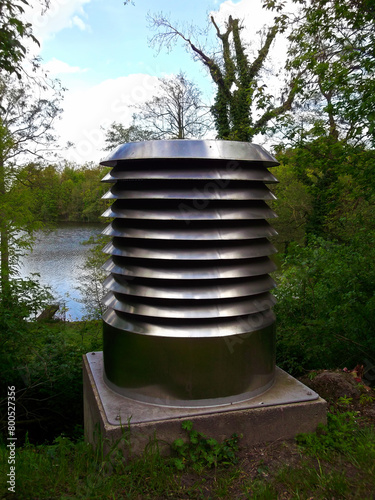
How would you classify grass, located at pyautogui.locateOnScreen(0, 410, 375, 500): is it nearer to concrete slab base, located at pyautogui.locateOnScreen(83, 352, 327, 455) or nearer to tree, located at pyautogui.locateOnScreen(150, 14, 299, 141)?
concrete slab base, located at pyautogui.locateOnScreen(83, 352, 327, 455)

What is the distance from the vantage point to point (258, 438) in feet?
6.55

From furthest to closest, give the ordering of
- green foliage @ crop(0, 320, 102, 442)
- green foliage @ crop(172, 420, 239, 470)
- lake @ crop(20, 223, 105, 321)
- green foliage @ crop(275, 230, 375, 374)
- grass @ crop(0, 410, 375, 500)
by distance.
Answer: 1. lake @ crop(20, 223, 105, 321)
2. green foliage @ crop(0, 320, 102, 442)
3. green foliage @ crop(275, 230, 375, 374)
4. green foliage @ crop(172, 420, 239, 470)
5. grass @ crop(0, 410, 375, 500)

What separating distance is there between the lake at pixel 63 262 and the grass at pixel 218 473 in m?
14.8

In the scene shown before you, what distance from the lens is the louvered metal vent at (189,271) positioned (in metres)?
1.95

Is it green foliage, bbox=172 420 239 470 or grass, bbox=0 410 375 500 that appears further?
green foliage, bbox=172 420 239 470

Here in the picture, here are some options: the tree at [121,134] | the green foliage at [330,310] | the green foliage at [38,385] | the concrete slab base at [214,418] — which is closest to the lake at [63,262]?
the tree at [121,134]

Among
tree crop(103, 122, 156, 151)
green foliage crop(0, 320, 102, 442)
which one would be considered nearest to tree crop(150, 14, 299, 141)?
tree crop(103, 122, 156, 151)

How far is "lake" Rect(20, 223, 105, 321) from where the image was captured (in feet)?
63.2

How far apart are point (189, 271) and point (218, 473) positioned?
35.1 inches

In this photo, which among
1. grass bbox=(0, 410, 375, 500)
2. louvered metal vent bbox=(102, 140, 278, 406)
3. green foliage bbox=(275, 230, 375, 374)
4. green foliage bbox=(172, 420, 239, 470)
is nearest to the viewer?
grass bbox=(0, 410, 375, 500)

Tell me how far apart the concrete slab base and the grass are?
0.04m

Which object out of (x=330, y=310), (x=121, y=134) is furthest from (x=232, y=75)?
(x=330, y=310)

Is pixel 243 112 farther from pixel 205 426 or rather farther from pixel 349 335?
pixel 205 426

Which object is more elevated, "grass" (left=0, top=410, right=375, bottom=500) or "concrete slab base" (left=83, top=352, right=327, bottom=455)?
"concrete slab base" (left=83, top=352, right=327, bottom=455)
